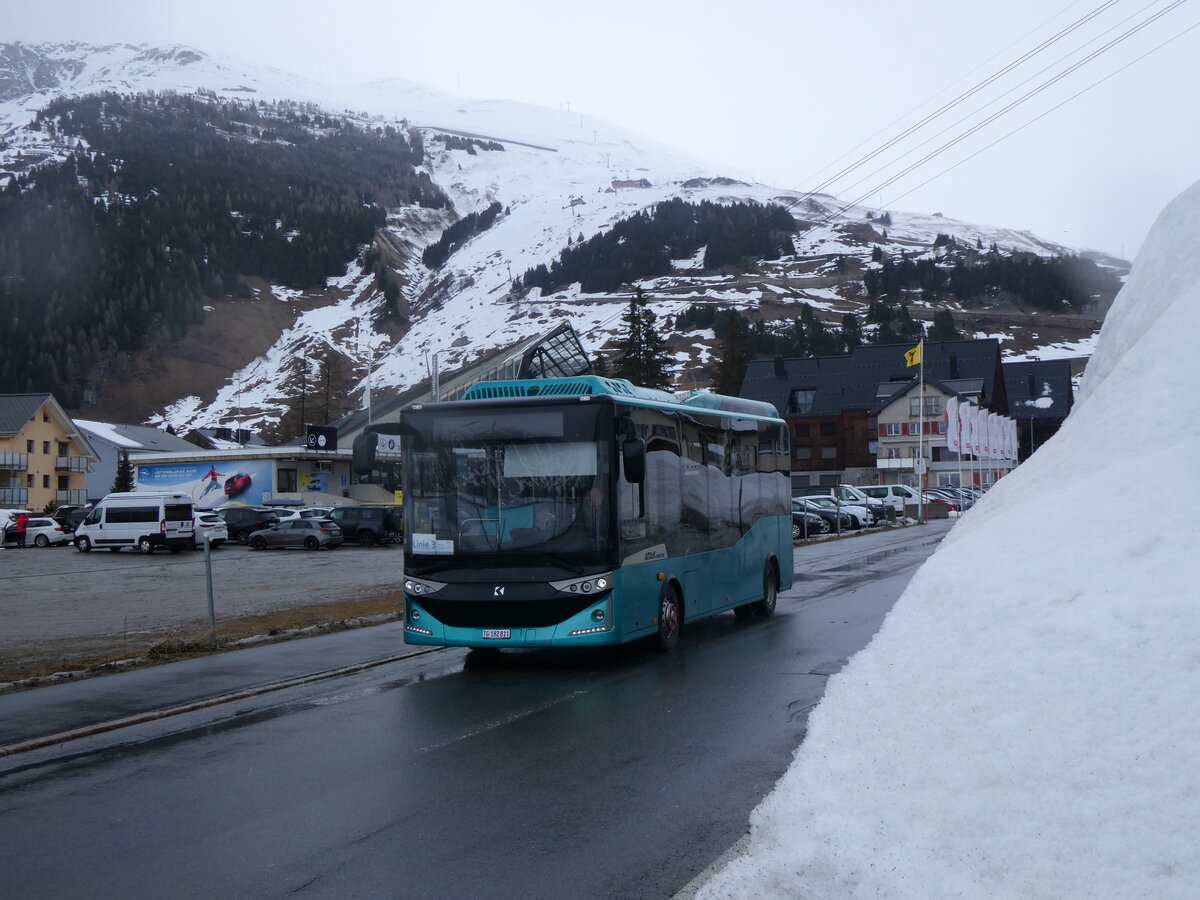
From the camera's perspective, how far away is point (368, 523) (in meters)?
50.8

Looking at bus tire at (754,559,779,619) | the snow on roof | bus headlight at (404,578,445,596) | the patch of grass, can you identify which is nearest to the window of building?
the snow on roof

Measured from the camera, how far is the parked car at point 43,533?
55781 millimetres

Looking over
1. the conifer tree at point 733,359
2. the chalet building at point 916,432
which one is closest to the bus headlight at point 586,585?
the chalet building at point 916,432

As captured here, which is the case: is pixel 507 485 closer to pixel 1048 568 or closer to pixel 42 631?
pixel 1048 568

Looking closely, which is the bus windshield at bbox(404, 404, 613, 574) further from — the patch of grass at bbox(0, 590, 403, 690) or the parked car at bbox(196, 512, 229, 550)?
the parked car at bbox(196, 512, 229, 550)

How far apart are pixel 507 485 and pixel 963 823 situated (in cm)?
808

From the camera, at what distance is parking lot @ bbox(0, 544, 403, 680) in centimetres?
1825

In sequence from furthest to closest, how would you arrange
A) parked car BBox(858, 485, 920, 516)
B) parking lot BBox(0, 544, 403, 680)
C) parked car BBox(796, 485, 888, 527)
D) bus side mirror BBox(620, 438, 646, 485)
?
parked car BBox(858, 485, 920, 516) < parked car BBox(796, 485, 888, 527) < parking lot BBox(0, 544, 403, 680) < bus side mirror BBox(620, 438, 646, 485)

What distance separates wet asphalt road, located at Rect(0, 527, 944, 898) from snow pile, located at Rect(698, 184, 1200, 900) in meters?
0.85

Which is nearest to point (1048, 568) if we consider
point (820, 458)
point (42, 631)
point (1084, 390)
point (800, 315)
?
point (1084, 390)

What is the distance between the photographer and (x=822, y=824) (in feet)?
16.3

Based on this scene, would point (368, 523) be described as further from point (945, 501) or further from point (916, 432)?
point (916, 432)

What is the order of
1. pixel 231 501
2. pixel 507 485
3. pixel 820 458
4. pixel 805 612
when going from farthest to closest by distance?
pixel 820 458
pixel 231 501
pixel 805 612
pixel 507 485

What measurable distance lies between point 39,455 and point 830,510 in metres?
71.7
